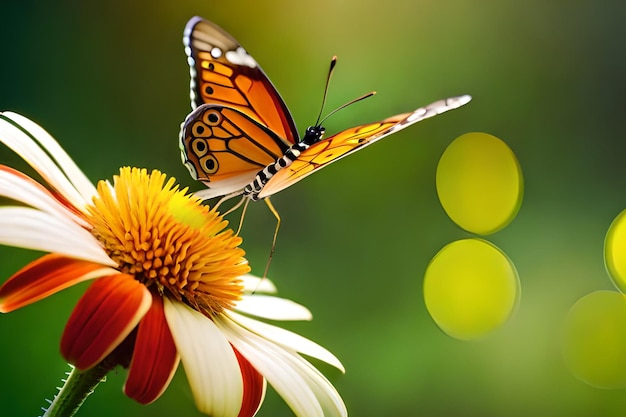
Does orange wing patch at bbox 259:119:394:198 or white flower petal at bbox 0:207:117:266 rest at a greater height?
orange wing patch at bbox 259:119:394:198

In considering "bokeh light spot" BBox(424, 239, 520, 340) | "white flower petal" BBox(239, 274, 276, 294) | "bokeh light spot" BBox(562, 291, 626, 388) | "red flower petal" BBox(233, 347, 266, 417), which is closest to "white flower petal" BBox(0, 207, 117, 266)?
"red flower petal" BBox(233, 347, 266, 417)

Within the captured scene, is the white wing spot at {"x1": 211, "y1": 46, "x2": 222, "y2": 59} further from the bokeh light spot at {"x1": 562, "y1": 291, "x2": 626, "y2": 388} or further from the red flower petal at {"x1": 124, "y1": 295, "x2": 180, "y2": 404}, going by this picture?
the bokeh light spot at {"x1": 562, "y1": 291, "x2": 626, "y2": 388}

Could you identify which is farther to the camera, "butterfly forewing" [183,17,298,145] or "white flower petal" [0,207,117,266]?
"butterfly forewing" [183,17,298,145]

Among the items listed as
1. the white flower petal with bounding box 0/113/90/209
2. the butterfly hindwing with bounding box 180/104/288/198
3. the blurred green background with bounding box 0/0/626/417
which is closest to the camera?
the white flower petal with bounding box 0/113/90/209

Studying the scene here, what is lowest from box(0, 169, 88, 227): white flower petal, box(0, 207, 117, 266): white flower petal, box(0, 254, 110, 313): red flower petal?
box(0, 254, 110, 313): red flower petal

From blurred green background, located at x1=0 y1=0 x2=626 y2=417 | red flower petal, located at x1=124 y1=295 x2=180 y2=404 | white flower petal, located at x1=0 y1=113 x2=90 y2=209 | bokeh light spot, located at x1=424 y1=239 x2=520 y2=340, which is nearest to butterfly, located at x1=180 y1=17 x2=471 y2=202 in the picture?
white flower petal, located at x1=0 y1=113 x2=90 y2=209

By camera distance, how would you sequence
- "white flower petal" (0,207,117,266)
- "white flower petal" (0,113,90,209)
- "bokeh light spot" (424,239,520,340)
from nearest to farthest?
"white flower petal" (0,207,117,266) → "white flower petal" (0,113,90,209) → "bokeh light spot" (424,239,520,340)
